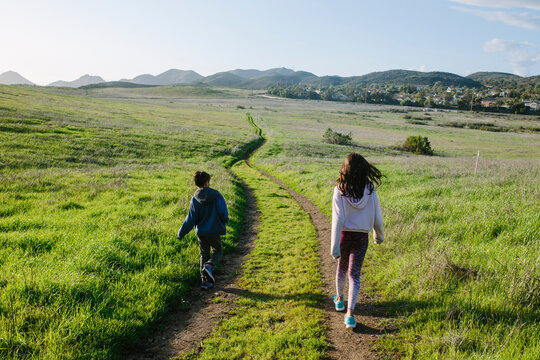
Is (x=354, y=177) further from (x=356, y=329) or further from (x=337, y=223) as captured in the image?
(x=356, y=329)

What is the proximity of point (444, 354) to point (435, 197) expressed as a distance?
8507 mm

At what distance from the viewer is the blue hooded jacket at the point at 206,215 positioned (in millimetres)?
6926

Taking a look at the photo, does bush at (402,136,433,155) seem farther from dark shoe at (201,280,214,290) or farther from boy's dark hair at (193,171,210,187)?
dark shoe at (201,280,214,290)

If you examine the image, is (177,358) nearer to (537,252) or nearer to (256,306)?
(256,306)

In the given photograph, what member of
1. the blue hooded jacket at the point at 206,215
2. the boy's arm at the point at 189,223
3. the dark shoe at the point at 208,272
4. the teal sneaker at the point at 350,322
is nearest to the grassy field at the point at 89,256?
the dark shoe at the point at 208,272

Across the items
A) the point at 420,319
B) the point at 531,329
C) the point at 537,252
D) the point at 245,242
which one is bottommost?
the point at 245,242

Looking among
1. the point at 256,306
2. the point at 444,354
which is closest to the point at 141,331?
the point at 256,306

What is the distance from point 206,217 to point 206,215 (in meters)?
0.05

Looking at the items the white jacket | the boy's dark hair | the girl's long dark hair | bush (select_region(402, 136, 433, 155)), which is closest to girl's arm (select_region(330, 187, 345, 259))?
the white jacket

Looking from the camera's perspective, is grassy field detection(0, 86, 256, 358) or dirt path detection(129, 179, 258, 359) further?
dirt path detection(129, 179, 258, 359)

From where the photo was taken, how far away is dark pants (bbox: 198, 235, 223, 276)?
23.2 feet

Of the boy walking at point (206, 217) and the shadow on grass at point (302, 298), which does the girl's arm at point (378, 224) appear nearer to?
the shadow on grass at point (302, 298)

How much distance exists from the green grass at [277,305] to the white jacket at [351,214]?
1.48 meters

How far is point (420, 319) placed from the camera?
16.9 feet
